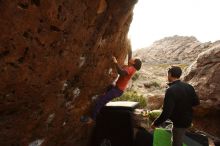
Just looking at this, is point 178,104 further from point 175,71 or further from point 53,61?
point 53,61

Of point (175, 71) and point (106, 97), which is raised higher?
point (175, 71)

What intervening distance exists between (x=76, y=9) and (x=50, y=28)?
64 centimetres

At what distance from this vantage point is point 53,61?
5680 millimetres

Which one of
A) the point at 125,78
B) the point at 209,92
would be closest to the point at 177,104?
the point at 125,78

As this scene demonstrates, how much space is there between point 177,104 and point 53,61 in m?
2.43

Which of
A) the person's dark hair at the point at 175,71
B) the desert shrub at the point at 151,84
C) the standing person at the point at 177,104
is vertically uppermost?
the desert shrub at the point at 151,84

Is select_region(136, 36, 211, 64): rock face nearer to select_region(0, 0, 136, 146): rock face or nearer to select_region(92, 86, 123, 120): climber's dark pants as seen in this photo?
select_region(92, 86, 123, 120): climber's dark pants

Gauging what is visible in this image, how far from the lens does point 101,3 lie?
6.10 metres

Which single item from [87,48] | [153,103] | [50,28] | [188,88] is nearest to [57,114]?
[87,48]

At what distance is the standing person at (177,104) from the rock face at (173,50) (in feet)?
184

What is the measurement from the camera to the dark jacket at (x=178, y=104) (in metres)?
5.93

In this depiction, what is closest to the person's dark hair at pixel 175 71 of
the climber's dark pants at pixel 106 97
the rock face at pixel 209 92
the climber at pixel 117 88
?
the climber at pixel 117 88

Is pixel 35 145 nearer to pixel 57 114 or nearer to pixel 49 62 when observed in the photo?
pixel 57 114

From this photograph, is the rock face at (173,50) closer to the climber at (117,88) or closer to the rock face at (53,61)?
the climber at (117,88)
